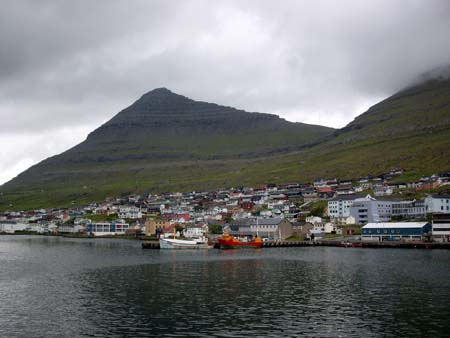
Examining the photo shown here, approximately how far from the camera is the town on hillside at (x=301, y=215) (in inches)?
4461

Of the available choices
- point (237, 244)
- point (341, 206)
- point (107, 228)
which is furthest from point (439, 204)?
point (107, 228)

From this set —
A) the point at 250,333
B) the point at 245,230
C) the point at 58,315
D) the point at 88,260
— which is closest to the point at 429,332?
the point at 250,333

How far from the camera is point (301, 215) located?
140750 mm

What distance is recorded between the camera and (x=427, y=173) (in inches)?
6462

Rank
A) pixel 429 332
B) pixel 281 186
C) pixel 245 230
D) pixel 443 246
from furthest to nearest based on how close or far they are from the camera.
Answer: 1. pixel 281 186
2. pixel 245 230
3. pixel 443 246
4. pixel 429 332

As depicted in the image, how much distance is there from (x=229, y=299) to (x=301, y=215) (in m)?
102

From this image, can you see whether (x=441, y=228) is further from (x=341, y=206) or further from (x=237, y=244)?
(x=237, y=244)

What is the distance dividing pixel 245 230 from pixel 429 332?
96.1 m

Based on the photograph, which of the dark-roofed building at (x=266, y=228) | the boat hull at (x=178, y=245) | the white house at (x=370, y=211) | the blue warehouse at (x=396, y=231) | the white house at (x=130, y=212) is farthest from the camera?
the white house at (x=130, y=212)

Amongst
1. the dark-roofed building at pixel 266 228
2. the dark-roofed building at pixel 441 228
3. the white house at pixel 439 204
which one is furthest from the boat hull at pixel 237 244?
the white house at pixel 439 204

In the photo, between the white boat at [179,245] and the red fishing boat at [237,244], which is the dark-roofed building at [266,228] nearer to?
the red fishing boat at [237,244]

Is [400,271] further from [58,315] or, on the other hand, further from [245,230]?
[245,230]

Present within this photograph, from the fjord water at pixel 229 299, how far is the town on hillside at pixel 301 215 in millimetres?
42578

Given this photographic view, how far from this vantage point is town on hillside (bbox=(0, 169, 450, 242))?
113 m
